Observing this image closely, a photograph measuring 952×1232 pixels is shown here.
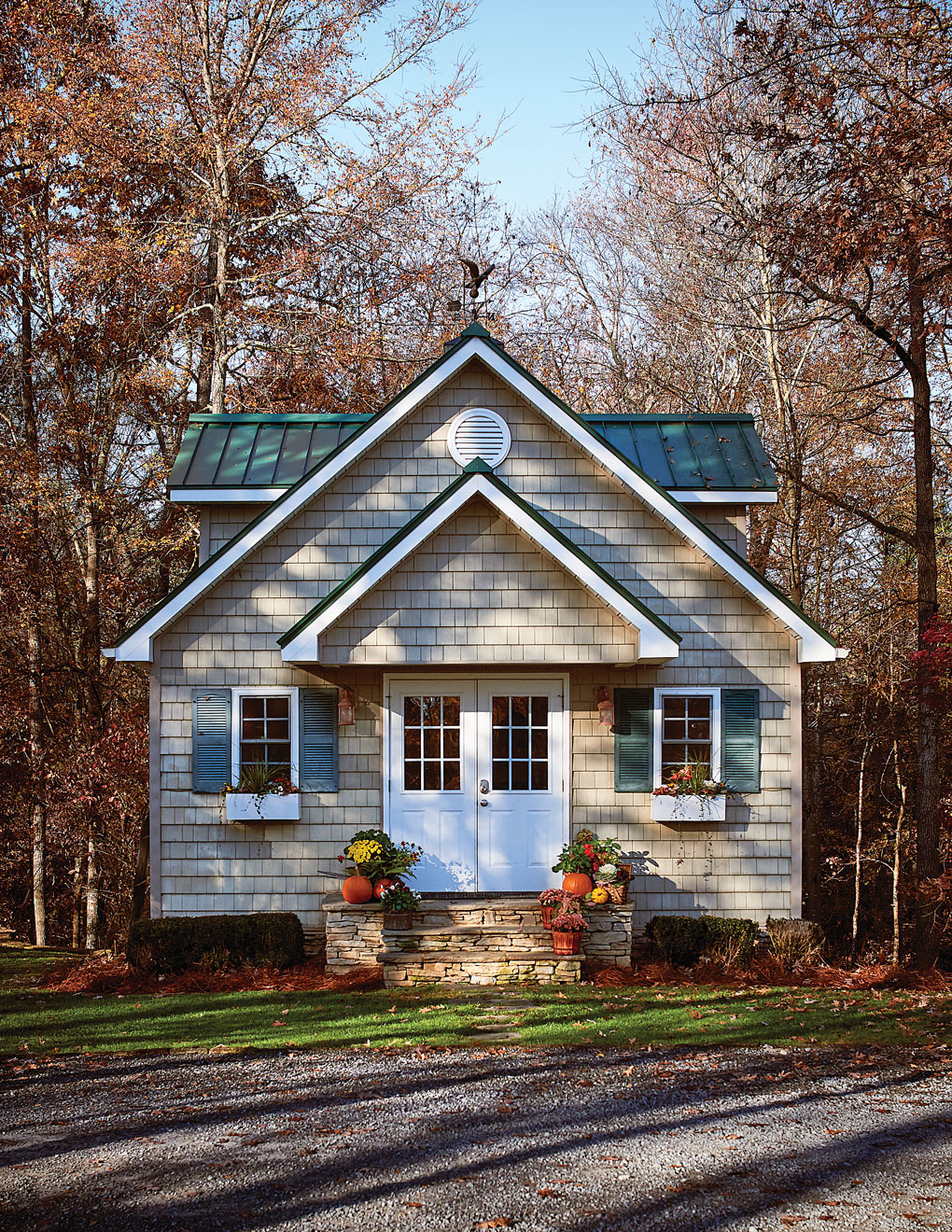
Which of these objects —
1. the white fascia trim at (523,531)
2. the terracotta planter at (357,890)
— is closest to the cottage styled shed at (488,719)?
the white fascia trim at (523,531)

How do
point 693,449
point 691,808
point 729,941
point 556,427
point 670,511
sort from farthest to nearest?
point 693,449 < point 556,427 < point 670,511 < point 691,808 < point 729,941

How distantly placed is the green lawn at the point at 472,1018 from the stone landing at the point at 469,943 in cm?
29

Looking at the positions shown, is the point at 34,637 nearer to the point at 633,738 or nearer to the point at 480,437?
the point at 480,437

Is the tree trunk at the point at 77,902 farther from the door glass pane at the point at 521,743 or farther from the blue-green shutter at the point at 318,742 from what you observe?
the door glass pane at the point at 521,743

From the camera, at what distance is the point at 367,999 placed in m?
9.49

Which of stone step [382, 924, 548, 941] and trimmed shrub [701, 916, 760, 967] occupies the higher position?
stone step [382, 924, 548, 941]

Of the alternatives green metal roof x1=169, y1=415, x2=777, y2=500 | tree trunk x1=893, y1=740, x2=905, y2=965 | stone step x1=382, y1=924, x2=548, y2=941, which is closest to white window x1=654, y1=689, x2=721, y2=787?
A: stone step x1=382, y1=924, x2=548, y2=941

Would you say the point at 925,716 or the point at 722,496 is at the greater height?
the point at 722,496

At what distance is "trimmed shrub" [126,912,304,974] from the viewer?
10.6 m

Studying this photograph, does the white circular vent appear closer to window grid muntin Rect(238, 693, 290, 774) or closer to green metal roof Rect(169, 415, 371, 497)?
green metal roof Rect(169, 415, 371, 497)

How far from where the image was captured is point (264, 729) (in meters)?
11.5

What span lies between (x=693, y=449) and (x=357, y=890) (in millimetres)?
6538

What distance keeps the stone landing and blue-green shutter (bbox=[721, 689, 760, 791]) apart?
1.93m

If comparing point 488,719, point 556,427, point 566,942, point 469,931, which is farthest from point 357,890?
point 556,427
